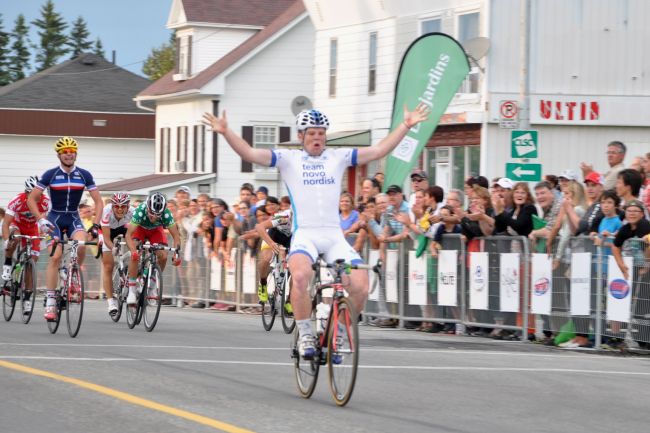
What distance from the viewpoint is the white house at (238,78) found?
55281 millimetres

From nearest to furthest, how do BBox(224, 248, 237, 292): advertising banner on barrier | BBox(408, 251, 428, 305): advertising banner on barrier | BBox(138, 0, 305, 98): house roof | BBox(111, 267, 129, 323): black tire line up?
BBox(111, 267, 129, 323): black tire → BBox(408, 251, 428, 305): advertising banner on barrier → BBox(224, 248, 237, 292): advertising banner on barrier → BBox(138, 0, 305, 98): house roof

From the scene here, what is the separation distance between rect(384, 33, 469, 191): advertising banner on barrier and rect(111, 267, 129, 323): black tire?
9.27 metres

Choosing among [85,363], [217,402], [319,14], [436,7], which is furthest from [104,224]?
[319,14]

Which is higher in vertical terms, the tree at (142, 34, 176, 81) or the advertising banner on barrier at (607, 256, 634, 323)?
the tree at (142, 34, 176, 81)

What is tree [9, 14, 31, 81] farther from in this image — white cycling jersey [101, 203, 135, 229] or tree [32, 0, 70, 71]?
white cycling jersey [101, 203, 135, 229]

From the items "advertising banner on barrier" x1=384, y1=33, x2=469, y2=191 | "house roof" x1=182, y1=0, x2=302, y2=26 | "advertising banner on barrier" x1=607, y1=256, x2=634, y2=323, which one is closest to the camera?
"advertising banner on barrier" x1=607, y1=256, x2=634, y2=323

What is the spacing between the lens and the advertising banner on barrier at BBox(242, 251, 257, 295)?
24641 millimetres

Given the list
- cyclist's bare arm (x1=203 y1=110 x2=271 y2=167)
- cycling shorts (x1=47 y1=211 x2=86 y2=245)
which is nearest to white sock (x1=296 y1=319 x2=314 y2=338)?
cyclist's bare arm (x1=203 y1=110 x2=271 y2=167)

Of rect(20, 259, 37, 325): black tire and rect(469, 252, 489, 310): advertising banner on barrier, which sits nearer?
rect(20, 259, 37, 325): black tire

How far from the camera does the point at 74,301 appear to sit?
17266 millimetres

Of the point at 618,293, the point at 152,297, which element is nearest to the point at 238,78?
the point at 152,297

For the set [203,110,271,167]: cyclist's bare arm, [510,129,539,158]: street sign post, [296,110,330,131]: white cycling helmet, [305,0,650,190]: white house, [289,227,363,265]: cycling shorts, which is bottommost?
[289,227,363,265]: cycling shorts

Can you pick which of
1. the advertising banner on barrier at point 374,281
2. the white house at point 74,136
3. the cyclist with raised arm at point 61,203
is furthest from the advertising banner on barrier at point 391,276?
the white house at point 74,136

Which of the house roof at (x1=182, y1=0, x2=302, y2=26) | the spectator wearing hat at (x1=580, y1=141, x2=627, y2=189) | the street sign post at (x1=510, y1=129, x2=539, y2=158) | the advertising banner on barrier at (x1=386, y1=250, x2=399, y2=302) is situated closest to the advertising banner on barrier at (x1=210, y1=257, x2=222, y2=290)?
the advertising banner on barrier at (x1=386, y1=250, x2=399, y2=302)
